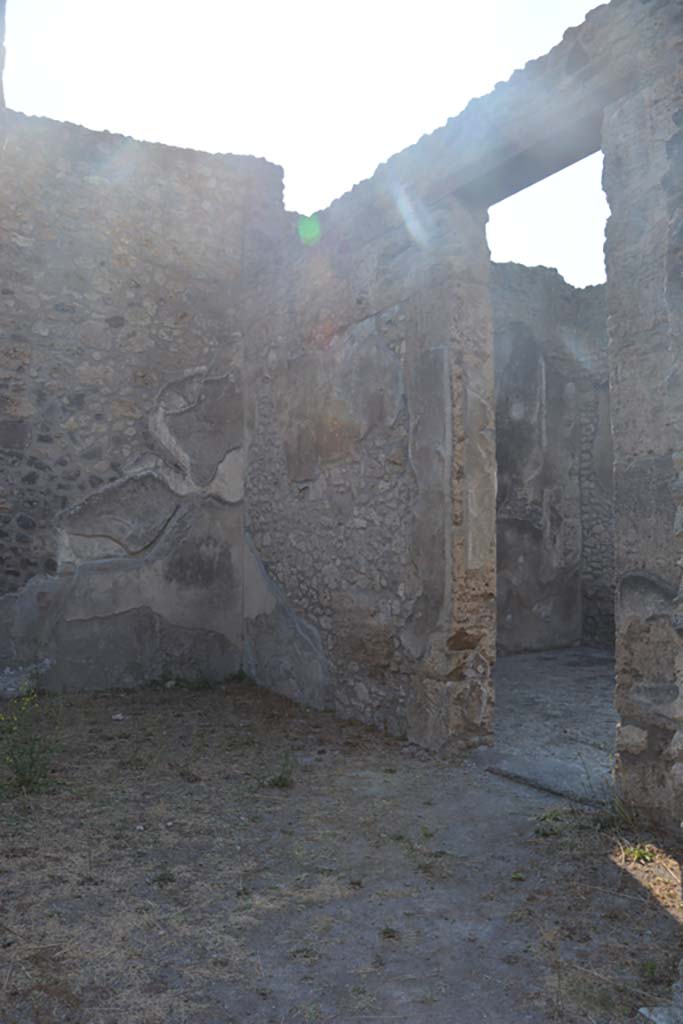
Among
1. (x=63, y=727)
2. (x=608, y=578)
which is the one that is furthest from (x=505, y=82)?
(x=608, y=578)

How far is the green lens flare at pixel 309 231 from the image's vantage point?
5.23 m

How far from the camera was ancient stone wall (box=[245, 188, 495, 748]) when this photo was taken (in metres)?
4.07

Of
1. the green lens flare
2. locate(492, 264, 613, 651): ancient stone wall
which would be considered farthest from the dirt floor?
locate(492, 264, 613, 651): ancient stone wall

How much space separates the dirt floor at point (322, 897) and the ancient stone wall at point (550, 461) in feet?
13.7

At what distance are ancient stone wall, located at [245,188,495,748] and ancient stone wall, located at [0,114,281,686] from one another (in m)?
0.49

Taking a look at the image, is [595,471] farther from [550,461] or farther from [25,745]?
[25,745]

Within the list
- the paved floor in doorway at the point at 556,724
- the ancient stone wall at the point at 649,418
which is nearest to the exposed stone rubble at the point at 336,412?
the ancient stone wall at the point at 649,418

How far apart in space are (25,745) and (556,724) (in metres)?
2.95

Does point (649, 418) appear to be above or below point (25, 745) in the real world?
above

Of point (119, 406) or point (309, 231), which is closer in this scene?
point (309, 231)

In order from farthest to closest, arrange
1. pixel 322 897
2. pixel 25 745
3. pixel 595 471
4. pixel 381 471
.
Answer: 1. pixel 595 471
2. pixel 381 471
3. pixel 25 745
4. pixel 322 897

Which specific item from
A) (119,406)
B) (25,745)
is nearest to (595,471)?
(119,406)

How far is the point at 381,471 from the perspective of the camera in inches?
179

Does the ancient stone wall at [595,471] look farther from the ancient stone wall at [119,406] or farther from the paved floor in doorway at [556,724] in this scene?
the ancient stone wall at [119,406]
